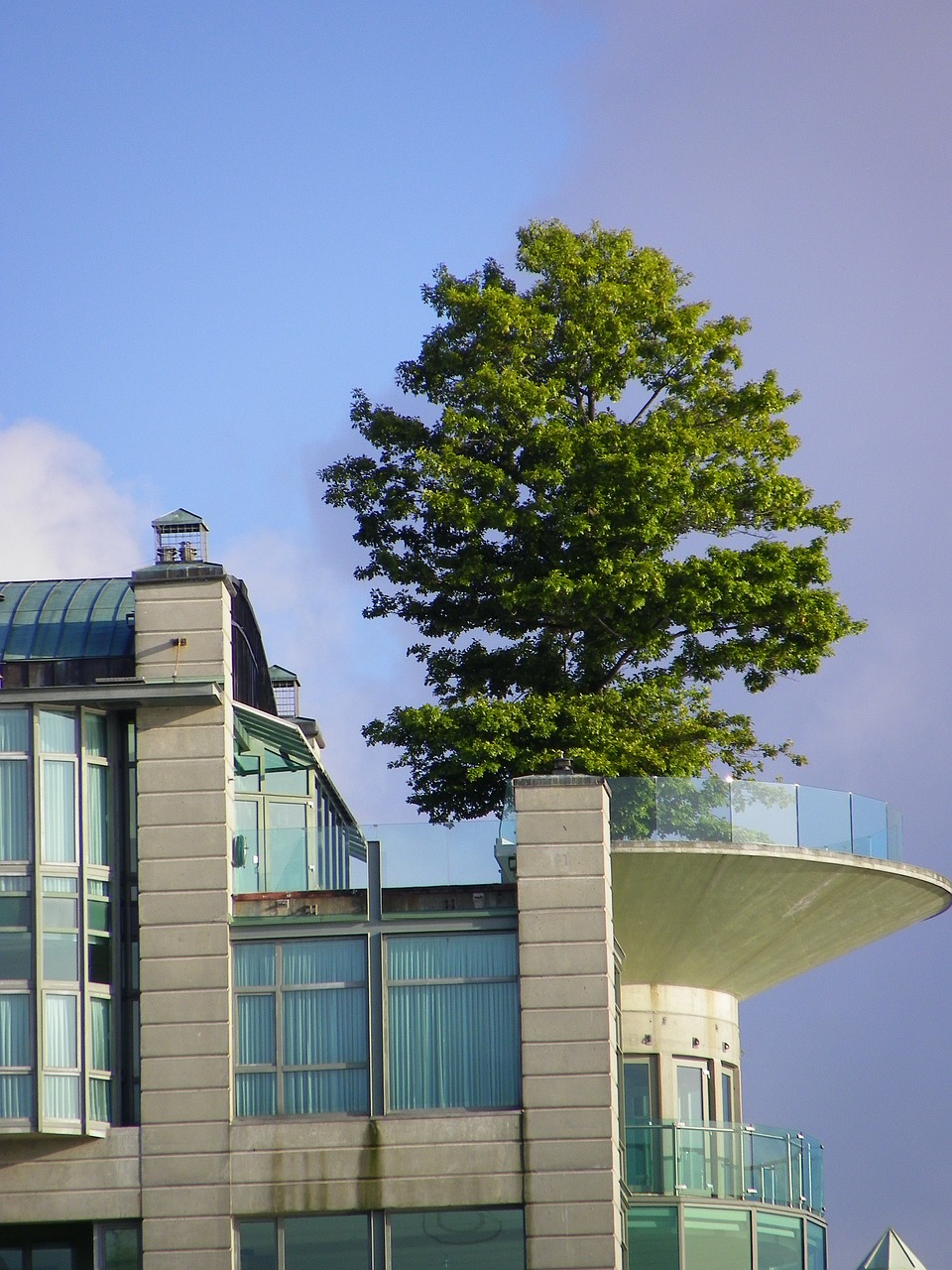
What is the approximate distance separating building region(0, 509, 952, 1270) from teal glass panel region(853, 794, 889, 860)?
3.37m

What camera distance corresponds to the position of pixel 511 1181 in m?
33.3

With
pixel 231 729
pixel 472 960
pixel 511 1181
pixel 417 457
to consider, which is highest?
pixel 417 457

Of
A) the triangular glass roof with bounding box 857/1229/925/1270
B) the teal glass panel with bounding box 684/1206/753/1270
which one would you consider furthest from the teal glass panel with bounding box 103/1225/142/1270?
the triangular glass roof with bounding box 857/1229/925/1270

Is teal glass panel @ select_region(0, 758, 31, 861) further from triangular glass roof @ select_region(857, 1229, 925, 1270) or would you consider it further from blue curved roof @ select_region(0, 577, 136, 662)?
triangular glass roof @ select_region(857, 1229, 925, 1270)

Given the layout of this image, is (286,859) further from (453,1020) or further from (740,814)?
(740,814)

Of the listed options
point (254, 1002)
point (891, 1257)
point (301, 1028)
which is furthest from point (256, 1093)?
point (891, 1257)

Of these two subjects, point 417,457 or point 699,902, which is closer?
point 699,902

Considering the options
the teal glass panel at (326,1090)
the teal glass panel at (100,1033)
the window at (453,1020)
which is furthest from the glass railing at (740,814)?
the teal glass panel at (100,1033)

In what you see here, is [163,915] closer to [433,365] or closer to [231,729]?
[231,729]

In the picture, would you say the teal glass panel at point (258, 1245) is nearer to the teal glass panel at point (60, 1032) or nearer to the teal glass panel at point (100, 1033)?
the teal glass panel at point (100, 1033)

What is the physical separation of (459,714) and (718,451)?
6.90m

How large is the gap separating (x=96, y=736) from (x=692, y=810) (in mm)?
9732

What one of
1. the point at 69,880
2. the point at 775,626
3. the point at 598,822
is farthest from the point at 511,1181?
the point at 775,626

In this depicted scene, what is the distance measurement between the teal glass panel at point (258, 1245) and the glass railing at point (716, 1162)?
7.12 meters
